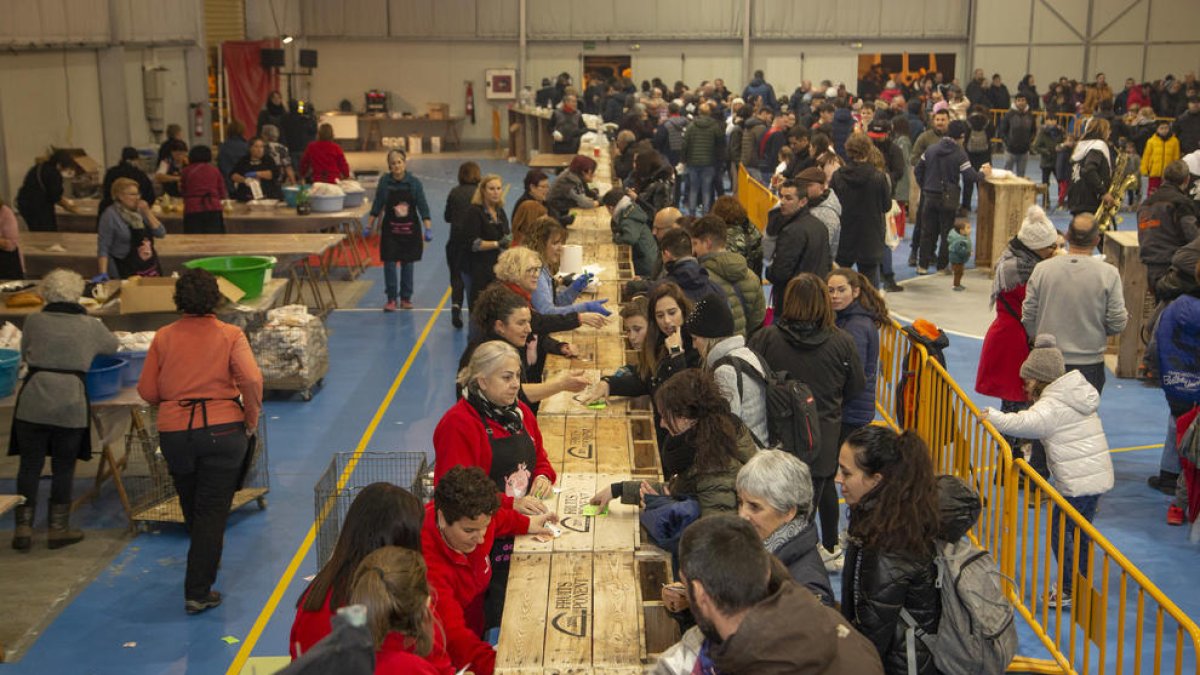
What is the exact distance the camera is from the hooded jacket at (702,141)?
1886cm

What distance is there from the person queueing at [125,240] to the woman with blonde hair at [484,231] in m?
2.85

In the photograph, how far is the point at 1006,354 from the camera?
8633 mm

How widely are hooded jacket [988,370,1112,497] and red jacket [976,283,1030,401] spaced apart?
63.8 inches

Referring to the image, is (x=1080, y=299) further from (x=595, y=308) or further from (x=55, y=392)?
(x=55, y=392)

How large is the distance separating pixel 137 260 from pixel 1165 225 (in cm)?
869

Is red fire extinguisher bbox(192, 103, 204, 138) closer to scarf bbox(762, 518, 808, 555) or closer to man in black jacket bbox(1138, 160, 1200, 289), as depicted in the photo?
man in black jacket bbox(1138, 160, 1200, 289)

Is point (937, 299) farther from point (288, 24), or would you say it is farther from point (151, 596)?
point (288, 24)

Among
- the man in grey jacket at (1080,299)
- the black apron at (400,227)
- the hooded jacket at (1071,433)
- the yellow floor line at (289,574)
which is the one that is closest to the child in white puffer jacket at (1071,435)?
the hooded jacket at (1071,433)

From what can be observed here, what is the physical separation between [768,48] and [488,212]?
25.3m

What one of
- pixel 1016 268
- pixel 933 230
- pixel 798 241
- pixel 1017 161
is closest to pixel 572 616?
pixel 1016 268

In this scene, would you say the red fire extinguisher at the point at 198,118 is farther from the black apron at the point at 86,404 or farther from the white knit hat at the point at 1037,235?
the white knit hat at the point at 1037,235

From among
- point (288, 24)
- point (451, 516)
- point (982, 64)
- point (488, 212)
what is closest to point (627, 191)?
point (488, 212)

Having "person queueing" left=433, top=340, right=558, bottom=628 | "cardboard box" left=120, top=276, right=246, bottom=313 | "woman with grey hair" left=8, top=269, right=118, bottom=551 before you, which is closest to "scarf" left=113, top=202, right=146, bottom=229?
"cardboard box" left=120, top=276, right=246, bottom=313

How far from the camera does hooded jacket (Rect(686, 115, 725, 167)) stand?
1886cm
